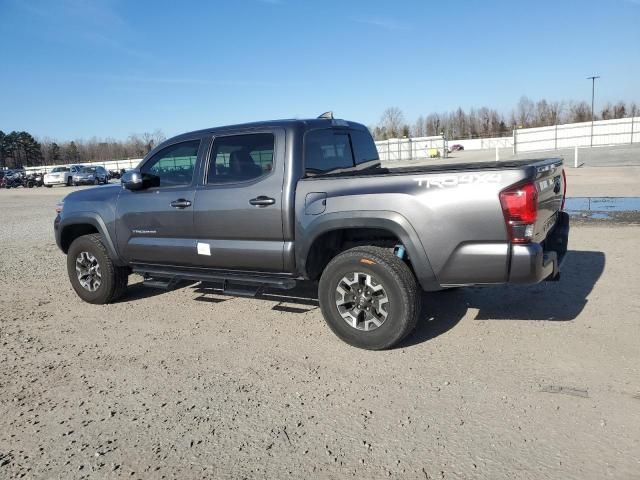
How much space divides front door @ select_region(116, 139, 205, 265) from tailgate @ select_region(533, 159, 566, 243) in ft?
→ 10.7

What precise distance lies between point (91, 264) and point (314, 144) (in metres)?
3.22

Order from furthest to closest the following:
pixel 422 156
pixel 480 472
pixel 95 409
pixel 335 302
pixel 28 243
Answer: pixel 422 156 → pixel 28 243 → pixel 335 302 → pixel 95 409 → pixel 480 472

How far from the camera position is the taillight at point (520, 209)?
12.0 feet

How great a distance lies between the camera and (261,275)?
4980mm

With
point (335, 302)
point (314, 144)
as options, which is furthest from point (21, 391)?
point (314, 144)

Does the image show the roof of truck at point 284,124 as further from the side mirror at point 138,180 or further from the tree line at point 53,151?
the tree line at point 53,151

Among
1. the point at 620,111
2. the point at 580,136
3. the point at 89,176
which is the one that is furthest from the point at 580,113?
the point at 89,176

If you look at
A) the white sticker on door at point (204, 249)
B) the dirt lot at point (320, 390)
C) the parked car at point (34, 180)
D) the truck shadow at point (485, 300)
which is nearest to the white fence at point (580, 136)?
the parked car at point (34, 180)

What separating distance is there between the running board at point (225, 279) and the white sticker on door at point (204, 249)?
244 mm

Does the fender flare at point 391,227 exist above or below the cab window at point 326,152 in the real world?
below

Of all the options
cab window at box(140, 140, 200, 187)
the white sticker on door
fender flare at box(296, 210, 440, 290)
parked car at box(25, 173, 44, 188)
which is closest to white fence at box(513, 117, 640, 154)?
parked car at box(25, 173, 44, 188)

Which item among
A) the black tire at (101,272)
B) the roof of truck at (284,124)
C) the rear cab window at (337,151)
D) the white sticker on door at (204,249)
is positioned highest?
the roof of truck at (284,124)

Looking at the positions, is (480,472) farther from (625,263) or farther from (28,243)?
(28,243)

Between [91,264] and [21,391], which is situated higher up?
[91,264]
